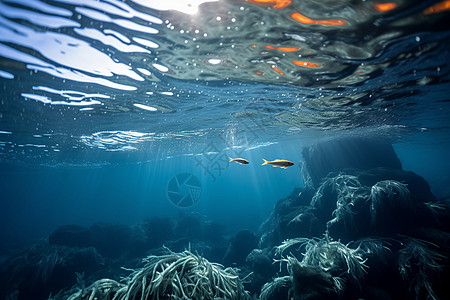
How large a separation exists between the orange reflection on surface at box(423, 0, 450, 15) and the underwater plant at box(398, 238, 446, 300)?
7093 millimetres

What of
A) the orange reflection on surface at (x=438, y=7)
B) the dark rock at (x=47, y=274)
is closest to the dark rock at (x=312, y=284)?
the orange reflection on surface at (x=438, y=7)

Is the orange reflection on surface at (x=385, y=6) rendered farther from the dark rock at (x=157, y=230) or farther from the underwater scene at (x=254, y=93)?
the dark rock at (x=157, y=230)

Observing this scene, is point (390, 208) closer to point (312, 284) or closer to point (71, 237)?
point (312, 284)

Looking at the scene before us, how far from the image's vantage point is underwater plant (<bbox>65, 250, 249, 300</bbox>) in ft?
13.5

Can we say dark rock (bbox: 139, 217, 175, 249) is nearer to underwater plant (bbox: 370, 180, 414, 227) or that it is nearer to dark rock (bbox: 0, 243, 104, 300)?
dark rock (bbox: 0, 243, 104, 300)

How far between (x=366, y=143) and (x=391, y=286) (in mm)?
13461

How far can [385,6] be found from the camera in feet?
14.9

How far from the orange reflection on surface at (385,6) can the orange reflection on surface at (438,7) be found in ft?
→ 3.02

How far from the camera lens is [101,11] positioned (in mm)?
4625

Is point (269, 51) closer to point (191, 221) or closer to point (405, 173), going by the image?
point (405, 173)

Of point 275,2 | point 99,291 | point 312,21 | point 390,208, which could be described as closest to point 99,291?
point 99,291

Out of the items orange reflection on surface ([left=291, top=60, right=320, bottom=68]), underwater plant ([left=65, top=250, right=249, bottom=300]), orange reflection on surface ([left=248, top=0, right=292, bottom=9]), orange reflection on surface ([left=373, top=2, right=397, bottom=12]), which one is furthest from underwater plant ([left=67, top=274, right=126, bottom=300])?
orange reflection on surface ([left=373, top=2, right=397, bottom=12])

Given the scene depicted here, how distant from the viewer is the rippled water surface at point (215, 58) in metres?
4.70

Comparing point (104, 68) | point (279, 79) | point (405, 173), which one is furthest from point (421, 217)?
point (104, 68)
